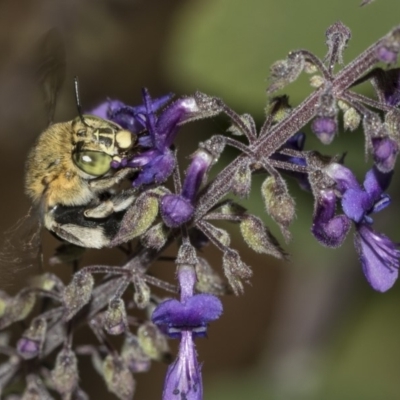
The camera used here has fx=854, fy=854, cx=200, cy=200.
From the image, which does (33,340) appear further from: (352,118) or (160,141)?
(352,118)

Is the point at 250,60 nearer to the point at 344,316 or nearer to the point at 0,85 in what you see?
the point at 344,316

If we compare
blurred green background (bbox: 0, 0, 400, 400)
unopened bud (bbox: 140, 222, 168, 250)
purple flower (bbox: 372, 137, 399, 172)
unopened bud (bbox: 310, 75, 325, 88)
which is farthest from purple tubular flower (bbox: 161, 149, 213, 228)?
blurred green background (bbox: 0, 0, 400, 400)

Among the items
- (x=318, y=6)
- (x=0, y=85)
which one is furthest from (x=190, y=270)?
(x=0, y=85)

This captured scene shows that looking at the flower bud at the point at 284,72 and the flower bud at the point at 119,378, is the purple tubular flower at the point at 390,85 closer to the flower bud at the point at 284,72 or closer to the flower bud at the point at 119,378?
the flower bud at the point at 284,72

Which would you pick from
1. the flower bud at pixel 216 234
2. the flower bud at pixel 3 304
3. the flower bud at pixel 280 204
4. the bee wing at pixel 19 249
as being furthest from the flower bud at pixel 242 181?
the flower bud at pixel 3 304

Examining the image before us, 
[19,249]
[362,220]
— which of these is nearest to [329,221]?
[362,220]

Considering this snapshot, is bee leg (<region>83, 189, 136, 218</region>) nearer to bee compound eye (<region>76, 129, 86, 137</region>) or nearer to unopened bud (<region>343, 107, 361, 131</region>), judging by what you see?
bee compound eye (<region>76, 129, 86, 137</region>)
